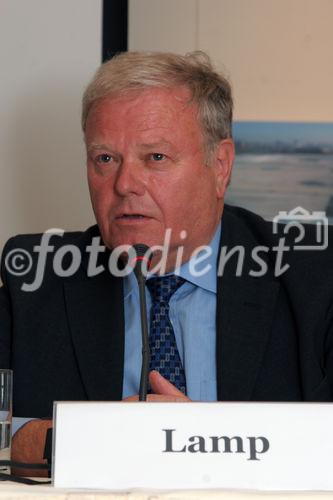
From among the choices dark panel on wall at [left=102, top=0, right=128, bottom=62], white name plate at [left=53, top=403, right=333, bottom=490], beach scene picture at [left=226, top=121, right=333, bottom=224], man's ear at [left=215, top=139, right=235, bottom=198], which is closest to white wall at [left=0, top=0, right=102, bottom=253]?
dark panel on wall at [left=102, top=0, right=128, bottom=62]

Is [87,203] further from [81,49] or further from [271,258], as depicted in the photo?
[271,258]

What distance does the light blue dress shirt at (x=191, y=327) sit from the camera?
173 cm

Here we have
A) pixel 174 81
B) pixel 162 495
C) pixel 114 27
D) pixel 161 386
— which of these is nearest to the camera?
pixel 162 495

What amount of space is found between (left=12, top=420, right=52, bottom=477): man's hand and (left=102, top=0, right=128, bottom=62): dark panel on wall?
1269 millimetres

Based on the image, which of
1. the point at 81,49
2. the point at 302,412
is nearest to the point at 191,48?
the point at 81,49

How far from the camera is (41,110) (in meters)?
2.32

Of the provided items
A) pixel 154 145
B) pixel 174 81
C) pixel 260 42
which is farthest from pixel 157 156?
pixel 260 42

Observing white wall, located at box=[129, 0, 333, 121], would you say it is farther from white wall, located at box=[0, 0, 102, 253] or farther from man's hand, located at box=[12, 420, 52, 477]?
man's hand, located at box=[12, 420, 52, 477]

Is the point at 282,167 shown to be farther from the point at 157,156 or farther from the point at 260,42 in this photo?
the point at 157,156

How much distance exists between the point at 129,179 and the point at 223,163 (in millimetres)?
289

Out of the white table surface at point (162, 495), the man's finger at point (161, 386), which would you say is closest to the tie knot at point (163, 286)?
the man's finger at point (161, 386)

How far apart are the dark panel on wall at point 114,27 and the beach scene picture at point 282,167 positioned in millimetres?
433

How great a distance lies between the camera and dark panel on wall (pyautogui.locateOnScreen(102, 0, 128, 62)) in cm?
240

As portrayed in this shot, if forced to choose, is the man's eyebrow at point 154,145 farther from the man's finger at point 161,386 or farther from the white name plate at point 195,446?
the white name plate at point 195,446
